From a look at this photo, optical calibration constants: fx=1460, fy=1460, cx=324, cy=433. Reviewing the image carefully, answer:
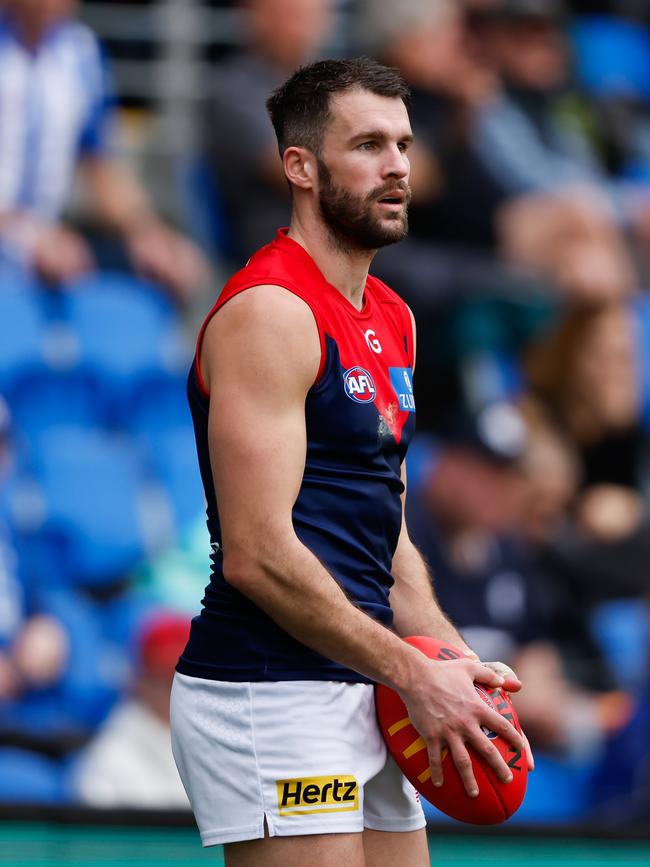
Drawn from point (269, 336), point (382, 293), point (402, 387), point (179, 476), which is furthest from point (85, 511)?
point (269, 336)

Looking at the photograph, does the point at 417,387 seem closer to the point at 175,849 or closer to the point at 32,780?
the point at 175,849

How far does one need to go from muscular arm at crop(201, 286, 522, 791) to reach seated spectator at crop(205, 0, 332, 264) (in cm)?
410

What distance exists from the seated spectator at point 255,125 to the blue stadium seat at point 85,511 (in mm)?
1270

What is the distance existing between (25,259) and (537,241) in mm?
2688

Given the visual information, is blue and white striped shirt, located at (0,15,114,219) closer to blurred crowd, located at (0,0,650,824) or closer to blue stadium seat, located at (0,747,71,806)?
blurred crowd, located at (0,0,650,824)

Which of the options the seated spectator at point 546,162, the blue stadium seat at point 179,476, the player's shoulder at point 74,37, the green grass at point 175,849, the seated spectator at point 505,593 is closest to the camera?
the green grass at point 175,849

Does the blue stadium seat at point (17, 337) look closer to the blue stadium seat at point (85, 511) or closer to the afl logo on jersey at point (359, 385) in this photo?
the blue stadium seat at point (85, 511)

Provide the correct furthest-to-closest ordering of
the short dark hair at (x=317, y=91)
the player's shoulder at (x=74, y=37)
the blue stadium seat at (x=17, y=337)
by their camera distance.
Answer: the player's shoulder at (x=74, y=37), the blue stadium seat at (x=17, y=337), the short dark hair at (x=317, y=91)

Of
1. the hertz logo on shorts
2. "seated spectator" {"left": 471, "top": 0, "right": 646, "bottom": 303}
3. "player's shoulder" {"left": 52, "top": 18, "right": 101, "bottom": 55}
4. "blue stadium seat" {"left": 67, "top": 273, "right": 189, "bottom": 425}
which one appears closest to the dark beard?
the hertz logo on shorts

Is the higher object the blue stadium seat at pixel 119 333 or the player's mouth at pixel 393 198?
the player's mouth at pixel 393 198

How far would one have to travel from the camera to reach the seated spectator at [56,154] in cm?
678

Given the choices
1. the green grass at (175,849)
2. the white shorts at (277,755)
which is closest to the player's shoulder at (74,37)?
the green grass at (175,849)

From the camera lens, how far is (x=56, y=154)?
697 cm

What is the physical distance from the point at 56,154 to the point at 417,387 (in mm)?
2073
